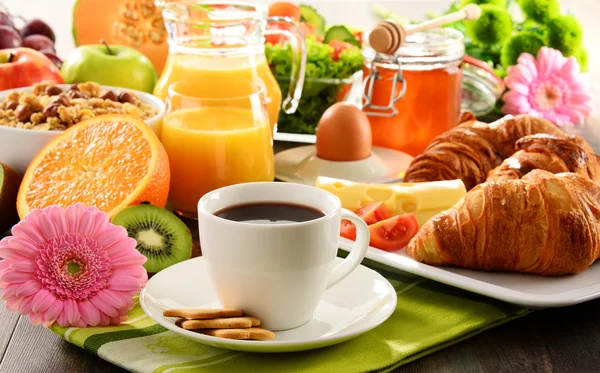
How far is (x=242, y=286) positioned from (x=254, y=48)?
0.92 metres

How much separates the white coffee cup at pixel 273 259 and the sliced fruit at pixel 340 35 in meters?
1.25

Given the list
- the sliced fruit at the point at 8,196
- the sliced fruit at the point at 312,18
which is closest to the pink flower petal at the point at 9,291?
the sliced fruit at the point at 8,196

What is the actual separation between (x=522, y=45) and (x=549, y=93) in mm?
158

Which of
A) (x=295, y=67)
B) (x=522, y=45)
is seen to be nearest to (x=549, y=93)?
(x=522, y=45)

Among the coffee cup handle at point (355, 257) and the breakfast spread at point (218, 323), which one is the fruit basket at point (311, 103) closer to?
the coffee cup handle at point (355, 257)

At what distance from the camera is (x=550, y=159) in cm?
152

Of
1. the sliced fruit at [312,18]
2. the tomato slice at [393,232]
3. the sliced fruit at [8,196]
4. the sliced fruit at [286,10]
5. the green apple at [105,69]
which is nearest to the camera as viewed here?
the tomato slice at [393,232]

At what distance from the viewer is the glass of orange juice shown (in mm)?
1592

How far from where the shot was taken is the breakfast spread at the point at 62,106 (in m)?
1.56

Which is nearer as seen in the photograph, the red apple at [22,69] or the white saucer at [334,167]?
the white saucer at [334,167]

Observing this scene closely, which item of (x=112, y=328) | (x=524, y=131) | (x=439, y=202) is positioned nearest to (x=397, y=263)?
(x=439, y=202)

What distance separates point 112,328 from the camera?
43.8 inches

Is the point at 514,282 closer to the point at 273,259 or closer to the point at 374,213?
the point at 374,213

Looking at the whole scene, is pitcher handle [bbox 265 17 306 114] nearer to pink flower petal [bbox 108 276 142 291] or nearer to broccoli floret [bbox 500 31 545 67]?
broccoli floret [bbox 500 31 545 67]
